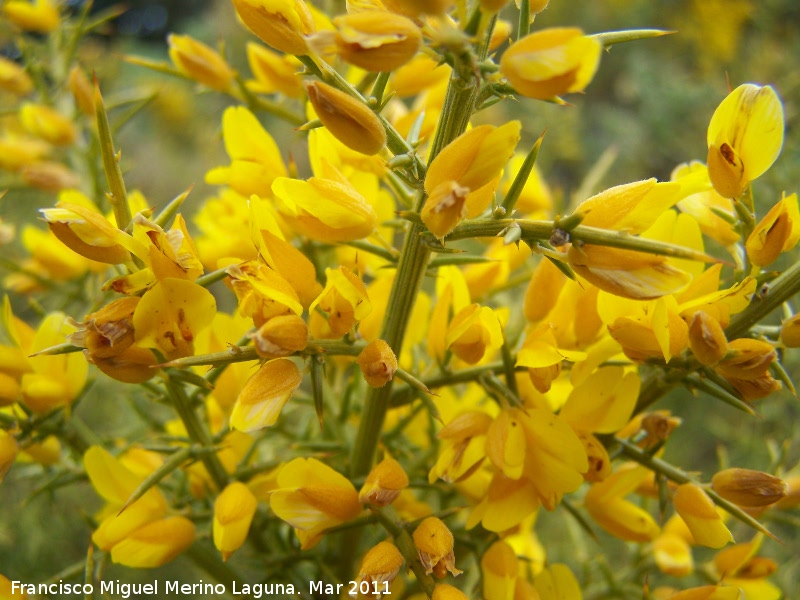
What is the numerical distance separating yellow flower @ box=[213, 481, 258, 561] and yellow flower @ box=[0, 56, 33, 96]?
0.72 metres

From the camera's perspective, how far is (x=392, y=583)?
22.3 inches

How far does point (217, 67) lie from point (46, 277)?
1.09 ft

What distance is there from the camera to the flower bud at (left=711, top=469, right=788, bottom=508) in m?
0.51

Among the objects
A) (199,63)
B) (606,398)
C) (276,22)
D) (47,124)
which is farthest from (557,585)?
(47,124)

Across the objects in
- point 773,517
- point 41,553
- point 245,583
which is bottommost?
point 41,553

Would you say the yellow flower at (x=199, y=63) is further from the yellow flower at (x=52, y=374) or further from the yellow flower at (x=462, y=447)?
the yellow flower at (x=462, y=447)

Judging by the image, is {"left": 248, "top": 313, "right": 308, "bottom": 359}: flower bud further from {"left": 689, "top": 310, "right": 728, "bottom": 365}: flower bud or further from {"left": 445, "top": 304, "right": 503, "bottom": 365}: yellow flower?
{"left": 689, "top": 310, "right": 728, "bottom": 365}: flower bud

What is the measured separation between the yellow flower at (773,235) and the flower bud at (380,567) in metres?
0.33

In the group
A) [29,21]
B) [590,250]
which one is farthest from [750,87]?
[29,21]

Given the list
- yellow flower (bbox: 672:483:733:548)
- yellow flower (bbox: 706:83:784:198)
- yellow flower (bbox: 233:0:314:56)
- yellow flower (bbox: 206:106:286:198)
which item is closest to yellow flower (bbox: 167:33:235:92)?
yellow flower (bbox: 206:106:286:198)

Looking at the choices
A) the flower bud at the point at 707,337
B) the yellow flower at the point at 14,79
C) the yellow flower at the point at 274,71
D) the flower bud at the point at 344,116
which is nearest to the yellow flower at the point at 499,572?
the flower bud at the point at 707,337

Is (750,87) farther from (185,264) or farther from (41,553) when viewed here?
(41,553)

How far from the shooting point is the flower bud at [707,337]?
43cm

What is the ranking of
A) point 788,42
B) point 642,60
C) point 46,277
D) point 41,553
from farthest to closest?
point 642,60
point 788,42
point 41,553
point 46,277
